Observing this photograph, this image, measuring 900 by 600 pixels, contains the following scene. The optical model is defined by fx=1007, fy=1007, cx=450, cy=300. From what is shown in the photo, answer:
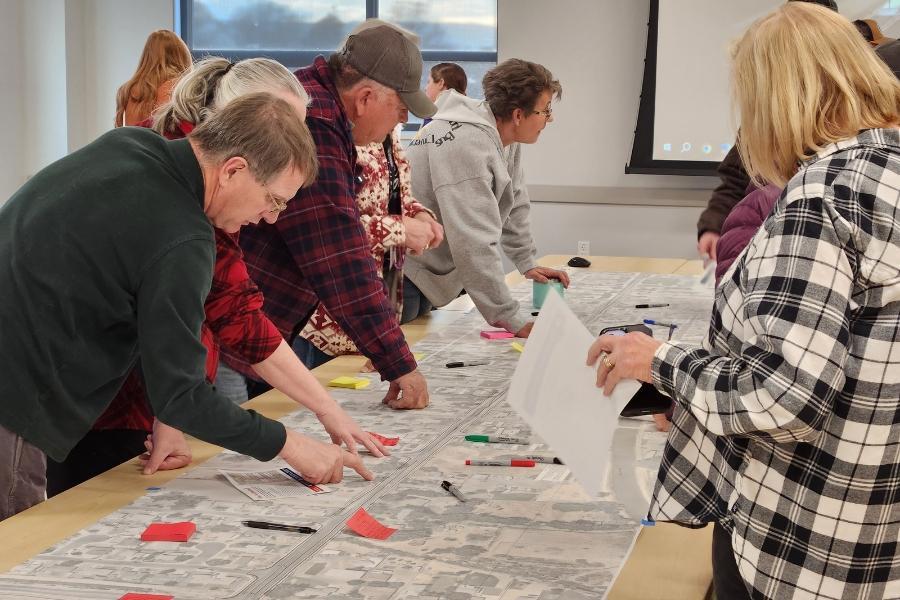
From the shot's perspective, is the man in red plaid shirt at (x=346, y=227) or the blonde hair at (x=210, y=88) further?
the man in red plaid shirt at (x=346, y=227)

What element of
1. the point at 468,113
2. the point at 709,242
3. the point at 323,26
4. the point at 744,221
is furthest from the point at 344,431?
the point at 323,26

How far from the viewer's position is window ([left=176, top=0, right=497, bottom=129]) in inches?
297

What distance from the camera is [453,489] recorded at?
1745 mm

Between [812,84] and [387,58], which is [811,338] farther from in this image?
[387,58]

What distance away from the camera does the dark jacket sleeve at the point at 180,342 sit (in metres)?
1.49

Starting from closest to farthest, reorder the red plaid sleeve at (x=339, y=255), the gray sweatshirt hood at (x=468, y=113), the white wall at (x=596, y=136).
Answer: the red plaid sleeve at (x=339, y=255) → the gray sweatshirt hood at (x=468, y=113) → the white wall at (x=596, y=136)

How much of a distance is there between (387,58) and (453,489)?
1.05m

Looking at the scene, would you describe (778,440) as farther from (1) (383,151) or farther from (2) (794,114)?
(1) (383,151)

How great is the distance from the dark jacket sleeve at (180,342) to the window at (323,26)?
6.12 meters

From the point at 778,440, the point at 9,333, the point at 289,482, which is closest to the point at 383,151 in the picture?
the point at 289,482

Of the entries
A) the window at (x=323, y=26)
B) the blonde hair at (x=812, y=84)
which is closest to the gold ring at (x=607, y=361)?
the blonde hair at (x=812, y=84)

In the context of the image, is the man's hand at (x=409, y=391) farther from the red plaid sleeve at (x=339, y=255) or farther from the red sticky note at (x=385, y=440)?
the red sticky note at (x=385, y=440)

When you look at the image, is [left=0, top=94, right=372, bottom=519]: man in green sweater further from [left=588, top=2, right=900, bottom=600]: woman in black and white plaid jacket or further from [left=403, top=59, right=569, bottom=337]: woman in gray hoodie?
[left=403, top=59, right=569, bottom=337]: woman in gray hoodie

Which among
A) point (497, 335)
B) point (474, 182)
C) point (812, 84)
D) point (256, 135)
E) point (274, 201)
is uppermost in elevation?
point (812, 84)
